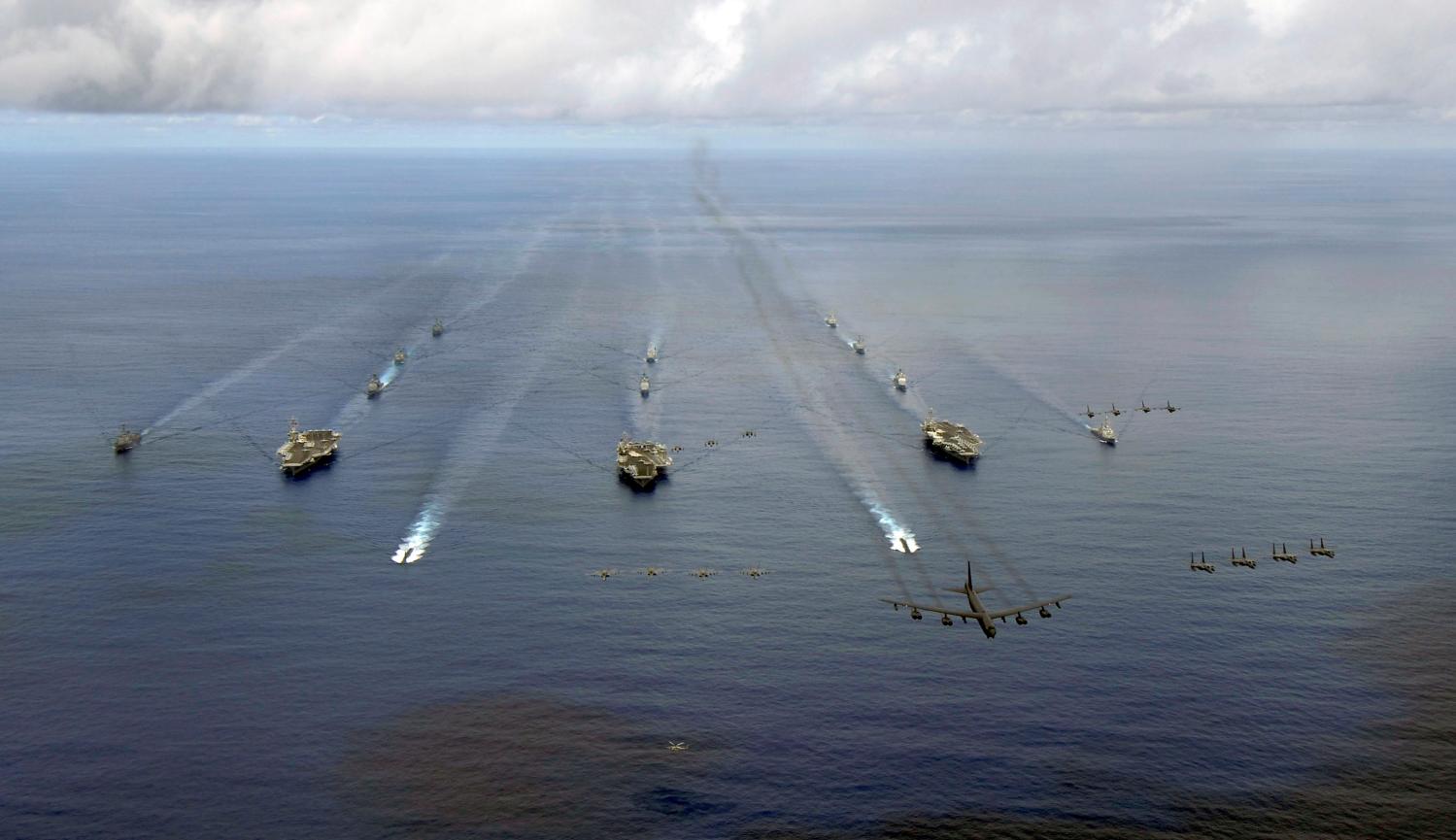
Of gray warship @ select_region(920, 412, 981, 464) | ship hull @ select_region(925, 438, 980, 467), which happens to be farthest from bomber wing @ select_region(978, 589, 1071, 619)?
gray warship @ select_region(920, 412, 981, 464)

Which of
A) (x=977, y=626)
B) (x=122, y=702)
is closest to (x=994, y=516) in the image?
(x=977, y=626)

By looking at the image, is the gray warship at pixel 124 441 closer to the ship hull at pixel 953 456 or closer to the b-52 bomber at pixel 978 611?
the b-52 bomber at pixel 978 611

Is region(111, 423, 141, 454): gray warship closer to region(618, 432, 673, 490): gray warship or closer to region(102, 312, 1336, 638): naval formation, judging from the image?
region(102, 312, 1336, 638): naval formation

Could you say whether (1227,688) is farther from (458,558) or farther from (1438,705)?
(458,558)

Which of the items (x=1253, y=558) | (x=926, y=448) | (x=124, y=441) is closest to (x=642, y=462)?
(x=926, y=448)

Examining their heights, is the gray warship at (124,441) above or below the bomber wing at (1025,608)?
above

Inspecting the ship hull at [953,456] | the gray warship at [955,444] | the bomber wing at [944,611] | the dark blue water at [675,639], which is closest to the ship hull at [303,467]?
the dark blue water at [675,639]
